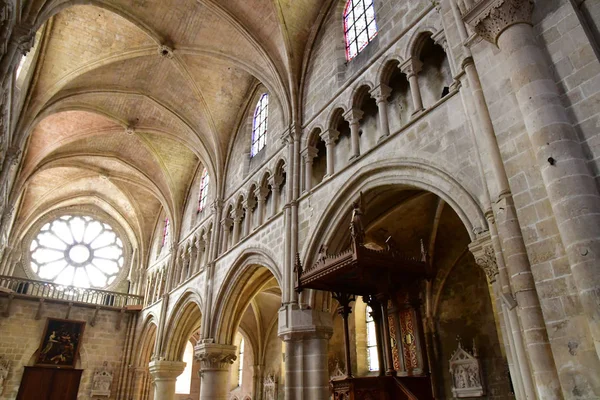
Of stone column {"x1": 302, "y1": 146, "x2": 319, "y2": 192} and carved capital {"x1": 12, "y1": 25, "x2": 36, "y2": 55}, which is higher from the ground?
carved capital {"x1": 12, "y1": 25, "x2": 36, "y2": 55}

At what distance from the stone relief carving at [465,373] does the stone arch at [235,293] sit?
4548 mm

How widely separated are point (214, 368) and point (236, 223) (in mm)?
3853

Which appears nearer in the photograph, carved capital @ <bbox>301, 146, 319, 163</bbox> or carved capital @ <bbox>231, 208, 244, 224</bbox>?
carved capital @ <bbox>301, 146, 319, 163</bbox>

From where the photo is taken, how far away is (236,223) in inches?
487

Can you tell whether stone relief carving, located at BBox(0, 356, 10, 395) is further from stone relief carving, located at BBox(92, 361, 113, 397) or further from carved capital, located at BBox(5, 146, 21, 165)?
carved capital, located at BBox(5, 146, 21, 165)

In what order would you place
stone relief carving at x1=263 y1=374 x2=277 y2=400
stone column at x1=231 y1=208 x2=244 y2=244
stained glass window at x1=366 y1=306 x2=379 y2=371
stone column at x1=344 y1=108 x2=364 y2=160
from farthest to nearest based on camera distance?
stone relief carving at x1=263 y1=374 x2=277 y2=400
stained glass window at x1=366 y1=306 x2=379 y2=371
stone column at x1=231 y1=208 x2=244 y2=244
stone column at x1=344 y1=108 x2=364 y2=160

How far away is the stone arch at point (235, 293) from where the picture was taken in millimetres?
11305

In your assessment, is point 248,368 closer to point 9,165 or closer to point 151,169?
point 151,169

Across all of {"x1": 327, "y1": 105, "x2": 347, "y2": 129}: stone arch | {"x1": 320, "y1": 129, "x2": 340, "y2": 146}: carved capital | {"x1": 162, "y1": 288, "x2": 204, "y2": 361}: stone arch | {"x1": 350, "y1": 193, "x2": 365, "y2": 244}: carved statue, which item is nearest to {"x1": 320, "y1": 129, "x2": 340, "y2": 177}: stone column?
{"x1": 320, "y1": 129, "x2": 340, "y2": 146}: carved capital

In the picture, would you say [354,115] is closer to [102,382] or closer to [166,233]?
[166,233]

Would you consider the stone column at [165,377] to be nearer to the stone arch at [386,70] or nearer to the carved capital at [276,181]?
the carved capital at [276,181]

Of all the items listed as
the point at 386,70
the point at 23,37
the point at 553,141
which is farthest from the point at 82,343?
the point at 553,141

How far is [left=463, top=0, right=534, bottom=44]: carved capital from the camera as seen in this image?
481cm

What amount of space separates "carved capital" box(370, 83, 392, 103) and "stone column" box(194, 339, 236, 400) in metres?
7.53
